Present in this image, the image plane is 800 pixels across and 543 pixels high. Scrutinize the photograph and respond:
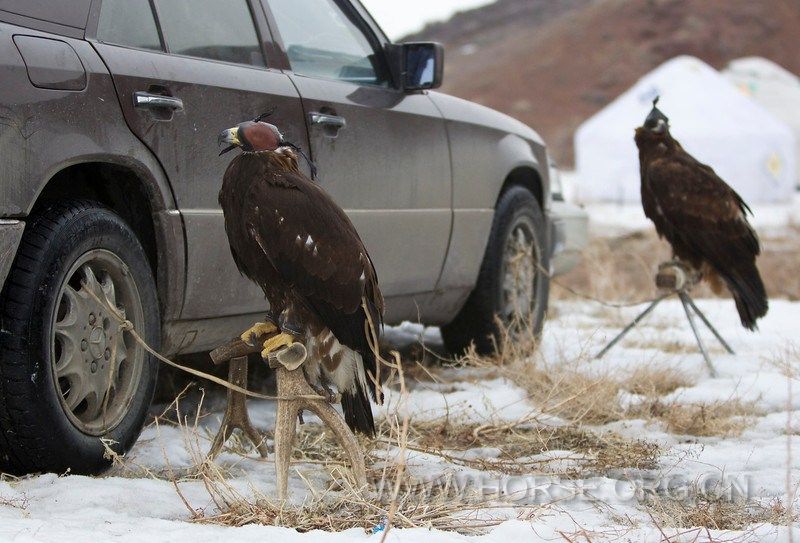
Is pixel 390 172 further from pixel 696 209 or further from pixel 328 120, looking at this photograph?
pixel 696 209

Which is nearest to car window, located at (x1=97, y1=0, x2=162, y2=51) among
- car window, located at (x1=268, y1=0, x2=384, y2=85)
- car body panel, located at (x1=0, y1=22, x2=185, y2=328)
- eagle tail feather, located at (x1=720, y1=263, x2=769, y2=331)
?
car body panel, located at (x1=0, y1=22, x2=185, y2=328)

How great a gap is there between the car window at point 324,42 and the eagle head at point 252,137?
137 cm

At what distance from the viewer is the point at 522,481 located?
395cm

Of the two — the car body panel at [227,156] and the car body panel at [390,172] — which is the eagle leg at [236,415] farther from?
the car body panel at [390,172]

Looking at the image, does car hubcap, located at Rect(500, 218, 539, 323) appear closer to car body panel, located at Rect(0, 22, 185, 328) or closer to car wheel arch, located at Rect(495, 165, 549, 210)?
car wheel arch, located at Rect(495, 165, 549, 210)

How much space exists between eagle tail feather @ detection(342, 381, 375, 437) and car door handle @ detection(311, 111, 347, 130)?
129 cm

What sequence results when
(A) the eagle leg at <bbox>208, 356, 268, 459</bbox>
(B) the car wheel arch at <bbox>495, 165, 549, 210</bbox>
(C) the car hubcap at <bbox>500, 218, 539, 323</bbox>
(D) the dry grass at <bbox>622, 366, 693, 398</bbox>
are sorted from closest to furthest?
1. (A) the eagle leg at <bbox>208, 356, 268, 459</bbox>
2. (D) the dry grass at <bbox>622, 366, 693, 398</bbox>
3. (C) the car hubcap at <bbox>500, 218, 539, 323</bbox>
4. (B) the car wheel arch at <bbox>495, 165, 549, 210</bbox>

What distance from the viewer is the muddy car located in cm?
343

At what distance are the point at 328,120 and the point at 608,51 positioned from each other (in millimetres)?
44099

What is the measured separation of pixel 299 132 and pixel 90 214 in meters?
1.09

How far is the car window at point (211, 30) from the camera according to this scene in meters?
4.17

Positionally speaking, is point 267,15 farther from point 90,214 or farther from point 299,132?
point 90,214

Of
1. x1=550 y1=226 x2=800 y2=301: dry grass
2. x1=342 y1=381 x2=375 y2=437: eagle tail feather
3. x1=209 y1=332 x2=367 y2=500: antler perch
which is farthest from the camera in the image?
x1=550 y1=226 x2=800 y2=301: dry grass

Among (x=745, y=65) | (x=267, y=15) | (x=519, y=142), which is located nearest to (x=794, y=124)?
(x=745, y=65)
